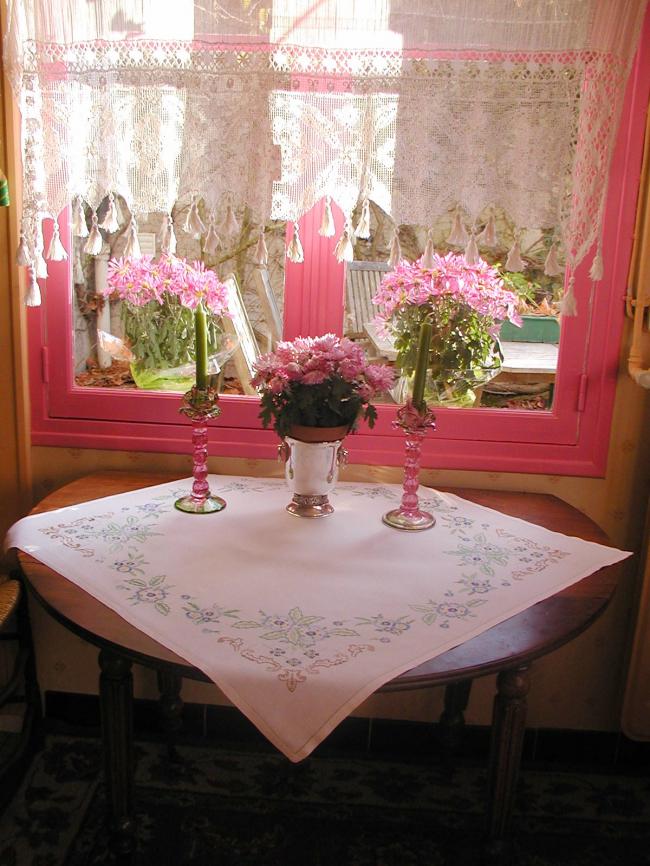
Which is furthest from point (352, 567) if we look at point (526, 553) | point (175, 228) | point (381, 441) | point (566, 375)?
point (175, 228)

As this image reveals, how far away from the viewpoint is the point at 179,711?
2.14 meters

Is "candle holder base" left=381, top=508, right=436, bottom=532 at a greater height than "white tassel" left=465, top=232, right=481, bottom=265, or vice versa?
"white tassel" left=465, top=232, right=481, bottom=265

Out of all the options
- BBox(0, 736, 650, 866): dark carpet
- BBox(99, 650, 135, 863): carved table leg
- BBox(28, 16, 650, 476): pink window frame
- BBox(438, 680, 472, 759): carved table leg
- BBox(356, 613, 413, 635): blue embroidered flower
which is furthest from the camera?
BBox(438, 680, 472, 759): carved table leg

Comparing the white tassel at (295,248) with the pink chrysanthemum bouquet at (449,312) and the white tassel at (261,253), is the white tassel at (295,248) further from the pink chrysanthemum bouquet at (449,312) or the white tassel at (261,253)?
the pink chrysanthemum bouquet at (449,312)

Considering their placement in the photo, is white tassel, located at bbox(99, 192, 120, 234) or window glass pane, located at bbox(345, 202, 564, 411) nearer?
white tassel, located at bbox(99, 192, 120, 234)

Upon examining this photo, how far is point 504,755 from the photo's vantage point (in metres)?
1.54

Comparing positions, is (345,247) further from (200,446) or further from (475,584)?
(475,584)

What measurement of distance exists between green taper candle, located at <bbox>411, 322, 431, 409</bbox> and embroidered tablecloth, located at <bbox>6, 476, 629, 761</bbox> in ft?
0.86

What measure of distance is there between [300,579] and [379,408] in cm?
67

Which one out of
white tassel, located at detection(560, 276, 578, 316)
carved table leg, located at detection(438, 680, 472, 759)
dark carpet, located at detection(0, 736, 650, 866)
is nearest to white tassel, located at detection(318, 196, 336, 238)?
white tassel, located at detection(560, 276, 578, 316)

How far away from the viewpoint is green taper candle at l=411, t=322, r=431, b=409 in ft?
5.82

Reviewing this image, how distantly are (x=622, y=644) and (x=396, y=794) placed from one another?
684mm

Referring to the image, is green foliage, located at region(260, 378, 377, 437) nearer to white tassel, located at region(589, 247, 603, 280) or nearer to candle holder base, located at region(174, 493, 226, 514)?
candle holder base, located at region(174, 493, 226, 514)

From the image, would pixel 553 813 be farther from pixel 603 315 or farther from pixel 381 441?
pixel 603 315
